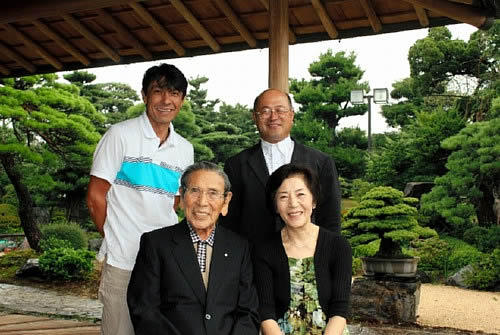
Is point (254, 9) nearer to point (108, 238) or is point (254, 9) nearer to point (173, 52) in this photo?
point (173, 52)

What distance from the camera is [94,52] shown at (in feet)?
14.2

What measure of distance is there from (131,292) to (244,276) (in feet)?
1.08

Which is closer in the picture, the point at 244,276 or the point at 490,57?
the point at 244,276

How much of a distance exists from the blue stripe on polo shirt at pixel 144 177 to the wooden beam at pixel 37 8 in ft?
5.87

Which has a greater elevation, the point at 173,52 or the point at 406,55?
the point at 406,55

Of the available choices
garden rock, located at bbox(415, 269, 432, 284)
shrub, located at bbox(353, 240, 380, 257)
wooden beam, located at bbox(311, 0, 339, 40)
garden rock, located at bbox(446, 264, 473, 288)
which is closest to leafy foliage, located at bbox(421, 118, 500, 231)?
garden rock, located at bbox(446, 264, 473, 288)

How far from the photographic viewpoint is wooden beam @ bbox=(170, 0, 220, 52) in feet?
12.0

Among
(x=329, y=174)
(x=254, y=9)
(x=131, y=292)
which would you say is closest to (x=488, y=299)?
(x=254, y=9)

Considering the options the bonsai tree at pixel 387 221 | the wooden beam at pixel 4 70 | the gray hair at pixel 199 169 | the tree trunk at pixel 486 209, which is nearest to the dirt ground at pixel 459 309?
the bonsai tree at pixel 387 221

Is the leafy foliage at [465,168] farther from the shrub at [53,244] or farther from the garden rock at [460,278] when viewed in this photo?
the shrub at [53,244]

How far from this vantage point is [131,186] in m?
1.97

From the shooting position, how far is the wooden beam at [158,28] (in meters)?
3.72

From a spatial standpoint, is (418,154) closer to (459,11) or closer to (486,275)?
(486,275)

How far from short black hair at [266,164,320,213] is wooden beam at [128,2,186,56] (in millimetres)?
2082
